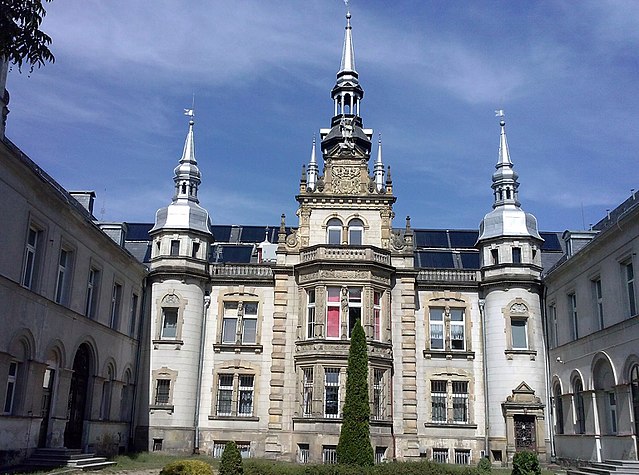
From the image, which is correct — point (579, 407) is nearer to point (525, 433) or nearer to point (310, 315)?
point (525, 433)

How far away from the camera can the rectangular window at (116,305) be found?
32050 millimetres

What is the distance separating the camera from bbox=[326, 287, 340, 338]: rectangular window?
3325 cm

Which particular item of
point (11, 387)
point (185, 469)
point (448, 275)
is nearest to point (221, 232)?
point (448, 275)

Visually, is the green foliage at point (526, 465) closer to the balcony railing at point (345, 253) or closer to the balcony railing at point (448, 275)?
the balcony railing at point (345, 253)

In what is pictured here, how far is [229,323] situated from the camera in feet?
120

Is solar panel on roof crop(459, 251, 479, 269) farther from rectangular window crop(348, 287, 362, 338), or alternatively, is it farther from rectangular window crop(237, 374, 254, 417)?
rectangular window crop(237, 374, 254, 417)

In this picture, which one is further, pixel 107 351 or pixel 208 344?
pixel 208 344

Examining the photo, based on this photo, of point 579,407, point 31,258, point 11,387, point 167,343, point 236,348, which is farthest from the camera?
point 236,348

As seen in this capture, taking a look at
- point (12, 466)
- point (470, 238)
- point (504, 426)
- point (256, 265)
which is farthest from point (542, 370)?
point (12, 466)

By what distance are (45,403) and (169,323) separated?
427 inches

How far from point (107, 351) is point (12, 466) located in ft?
30.0

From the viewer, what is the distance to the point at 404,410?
33.4 metres

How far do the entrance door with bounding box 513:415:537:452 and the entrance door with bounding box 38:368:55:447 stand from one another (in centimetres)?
2186

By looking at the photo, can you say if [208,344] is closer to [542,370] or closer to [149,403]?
[149,403]
